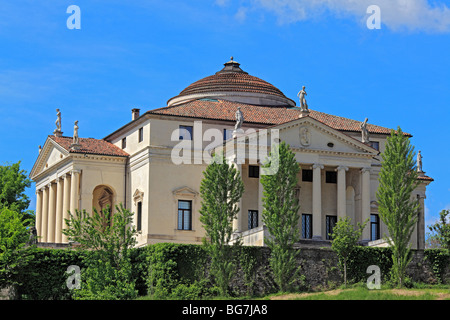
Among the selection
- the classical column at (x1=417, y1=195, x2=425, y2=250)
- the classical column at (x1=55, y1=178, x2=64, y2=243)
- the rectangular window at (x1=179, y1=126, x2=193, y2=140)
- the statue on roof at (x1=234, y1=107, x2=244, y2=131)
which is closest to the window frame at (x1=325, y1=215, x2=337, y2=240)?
the classical column at (x1=417, y1=195, x2=425, y2=250)

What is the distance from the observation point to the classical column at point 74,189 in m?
98.6

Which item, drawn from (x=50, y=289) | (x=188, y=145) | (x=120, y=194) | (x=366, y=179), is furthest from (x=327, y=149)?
(x=50, y=289)

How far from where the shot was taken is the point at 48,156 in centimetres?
10681

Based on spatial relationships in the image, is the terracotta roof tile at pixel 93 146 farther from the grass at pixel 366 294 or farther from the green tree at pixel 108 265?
the grass at pixel 366 294

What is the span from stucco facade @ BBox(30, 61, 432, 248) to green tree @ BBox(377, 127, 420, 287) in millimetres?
8865

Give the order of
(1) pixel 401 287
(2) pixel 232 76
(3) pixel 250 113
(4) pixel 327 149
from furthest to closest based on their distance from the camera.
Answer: (2) pixel 232 76, (3) pixel 250 113, (4) pixel 327 149, (1) pixel 401 287

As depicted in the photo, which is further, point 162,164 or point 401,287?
point 162,164

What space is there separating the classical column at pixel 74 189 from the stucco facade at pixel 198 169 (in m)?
0.08

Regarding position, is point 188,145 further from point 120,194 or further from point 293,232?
point 293,232

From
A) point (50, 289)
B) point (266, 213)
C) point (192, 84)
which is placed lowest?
point (50, 289)

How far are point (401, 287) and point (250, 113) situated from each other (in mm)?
24038

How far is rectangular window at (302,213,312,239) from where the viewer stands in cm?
9569

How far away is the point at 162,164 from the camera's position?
9531 cm

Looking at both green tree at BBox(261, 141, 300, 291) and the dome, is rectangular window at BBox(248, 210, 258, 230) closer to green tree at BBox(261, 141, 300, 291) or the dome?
green tree at BBox(261, 141, 300, 291)
